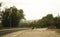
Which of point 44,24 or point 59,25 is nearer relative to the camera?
point 59,25

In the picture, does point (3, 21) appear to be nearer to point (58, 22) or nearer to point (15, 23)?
point (15, 23)

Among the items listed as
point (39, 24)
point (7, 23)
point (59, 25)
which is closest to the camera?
point (59, 25)

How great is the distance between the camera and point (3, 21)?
110250 mm

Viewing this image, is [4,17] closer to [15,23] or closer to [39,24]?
[15,23]

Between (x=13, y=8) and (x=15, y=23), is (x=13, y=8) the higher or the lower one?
the higher one

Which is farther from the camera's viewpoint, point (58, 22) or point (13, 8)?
point (13, 8)

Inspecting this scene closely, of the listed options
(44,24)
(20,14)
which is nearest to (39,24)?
(44,24)

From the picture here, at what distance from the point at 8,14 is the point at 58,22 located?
31.4 metres

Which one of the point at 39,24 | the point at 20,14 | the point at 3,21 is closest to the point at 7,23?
the point at 3,21

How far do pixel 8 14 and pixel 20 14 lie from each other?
285 inches

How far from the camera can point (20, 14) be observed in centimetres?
11338

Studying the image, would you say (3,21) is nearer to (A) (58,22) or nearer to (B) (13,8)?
(B) (13,8)

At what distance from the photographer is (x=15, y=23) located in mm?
110875

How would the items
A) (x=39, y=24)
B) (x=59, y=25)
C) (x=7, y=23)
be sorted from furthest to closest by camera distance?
(x=39, y=24) → (x=7, y=23) → (x=59, y=25)
